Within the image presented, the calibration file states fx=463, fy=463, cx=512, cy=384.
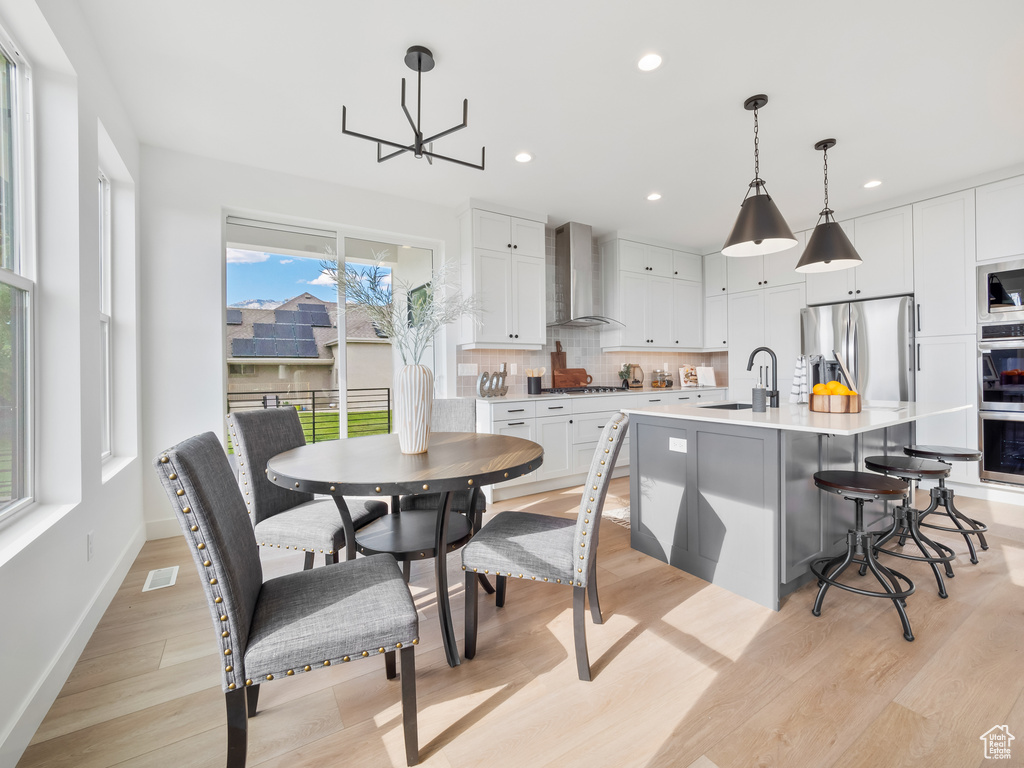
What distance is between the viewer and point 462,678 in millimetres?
1653

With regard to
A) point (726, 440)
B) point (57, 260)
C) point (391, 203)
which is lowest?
point (726, 440)

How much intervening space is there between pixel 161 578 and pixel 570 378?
3.75 metres

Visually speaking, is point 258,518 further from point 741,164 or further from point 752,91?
point 741,164

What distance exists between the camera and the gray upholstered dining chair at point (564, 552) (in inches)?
63.0

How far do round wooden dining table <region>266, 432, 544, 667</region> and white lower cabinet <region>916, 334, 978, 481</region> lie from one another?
3944 millimetres

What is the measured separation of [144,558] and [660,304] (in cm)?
506

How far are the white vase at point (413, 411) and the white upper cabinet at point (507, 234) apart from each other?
2.51 metres

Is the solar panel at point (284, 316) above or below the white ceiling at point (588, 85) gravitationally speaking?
below

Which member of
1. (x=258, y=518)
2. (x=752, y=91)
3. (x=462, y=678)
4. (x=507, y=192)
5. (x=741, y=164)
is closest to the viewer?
(x=462, y=678)

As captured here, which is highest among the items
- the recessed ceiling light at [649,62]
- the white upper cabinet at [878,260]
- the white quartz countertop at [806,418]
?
the recessed ceiling light at [649,62]

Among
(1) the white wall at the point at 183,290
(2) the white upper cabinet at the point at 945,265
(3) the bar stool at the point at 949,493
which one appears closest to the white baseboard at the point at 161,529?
(1) the white wall at the point at 183,290

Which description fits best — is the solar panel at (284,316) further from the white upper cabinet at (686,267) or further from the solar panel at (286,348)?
the white upper cabinet at (686,267)

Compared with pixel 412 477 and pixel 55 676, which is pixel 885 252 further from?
pixel 55 676

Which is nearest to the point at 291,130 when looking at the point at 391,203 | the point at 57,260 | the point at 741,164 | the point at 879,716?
the point at 391,203
